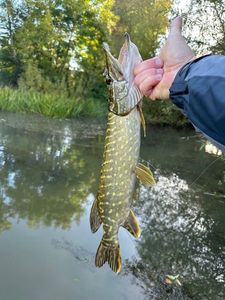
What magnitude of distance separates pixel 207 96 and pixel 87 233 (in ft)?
13.6

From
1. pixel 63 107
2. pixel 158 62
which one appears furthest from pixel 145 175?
pixel 63 107

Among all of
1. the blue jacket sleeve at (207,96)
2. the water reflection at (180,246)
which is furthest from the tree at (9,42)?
the blue jacket sleeve at (207,96)

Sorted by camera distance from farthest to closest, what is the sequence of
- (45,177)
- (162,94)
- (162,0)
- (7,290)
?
(162,0), (45,177), (7,290), (162,94)

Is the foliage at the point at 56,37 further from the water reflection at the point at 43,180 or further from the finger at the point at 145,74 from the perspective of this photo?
the finger at the point at 145,74

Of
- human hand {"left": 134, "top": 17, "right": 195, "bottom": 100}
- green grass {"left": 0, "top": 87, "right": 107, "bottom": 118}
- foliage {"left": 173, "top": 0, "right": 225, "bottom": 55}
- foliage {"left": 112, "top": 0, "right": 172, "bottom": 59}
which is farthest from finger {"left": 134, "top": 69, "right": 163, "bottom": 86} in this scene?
green grass {"left": 0, "top": 87, "right": 107, "bottom": 118}

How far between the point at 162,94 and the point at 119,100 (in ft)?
0.78

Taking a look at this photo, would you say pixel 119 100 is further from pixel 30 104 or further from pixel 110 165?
pixel 30 104

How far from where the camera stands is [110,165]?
2.16 metres

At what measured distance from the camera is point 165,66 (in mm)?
1752

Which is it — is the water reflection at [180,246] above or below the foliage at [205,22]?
below

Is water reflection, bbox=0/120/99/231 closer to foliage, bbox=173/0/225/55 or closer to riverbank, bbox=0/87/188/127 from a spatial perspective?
foliage, bbox=173/0/225/55

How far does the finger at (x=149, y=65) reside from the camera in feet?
5.90

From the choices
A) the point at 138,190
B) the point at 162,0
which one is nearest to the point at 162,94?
the point at 138,190

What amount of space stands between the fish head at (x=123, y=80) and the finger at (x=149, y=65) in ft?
0.09
